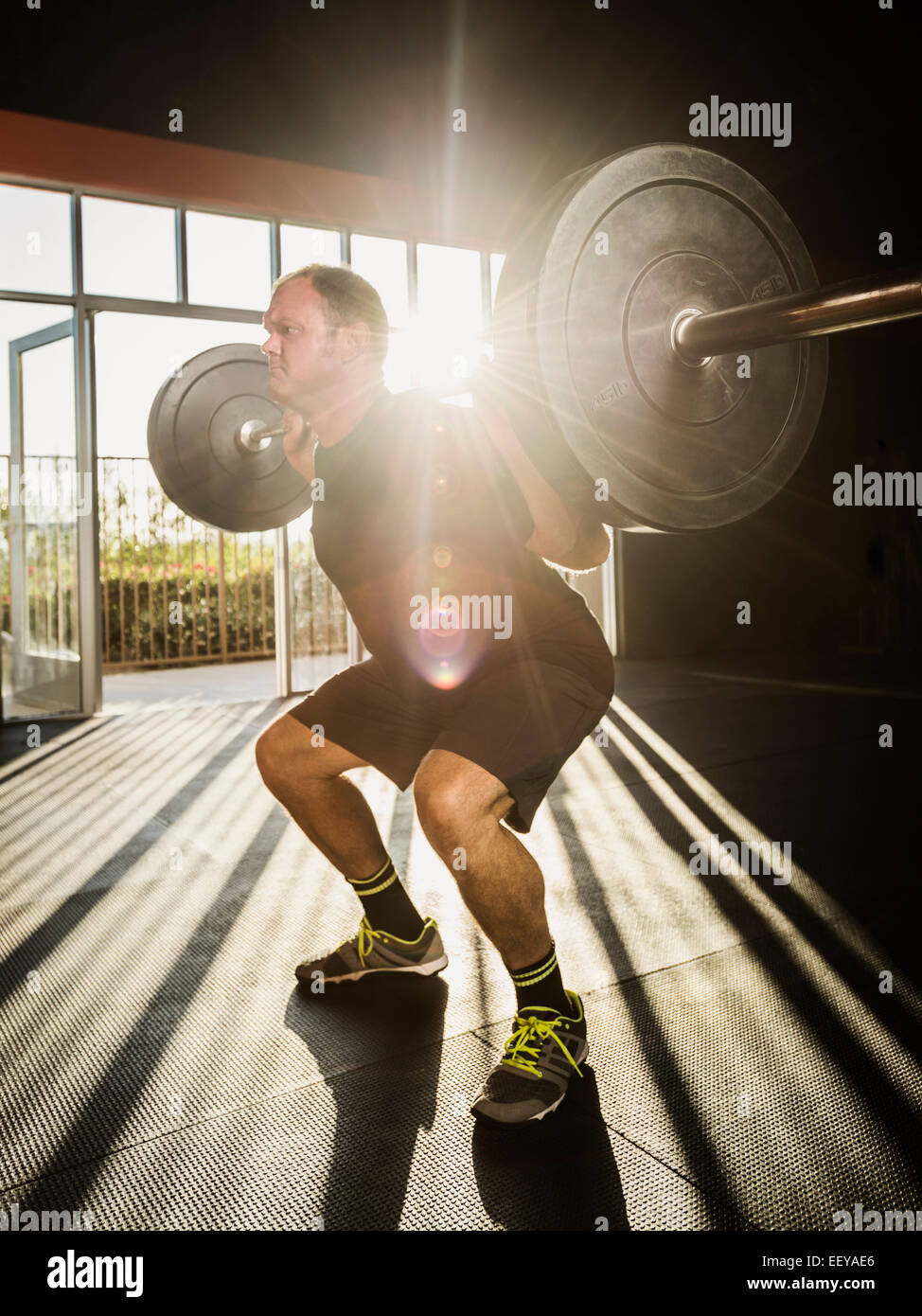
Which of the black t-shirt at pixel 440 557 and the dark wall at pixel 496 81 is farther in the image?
the dark wall at pixel 496 81

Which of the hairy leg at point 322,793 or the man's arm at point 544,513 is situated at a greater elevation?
the man's arm at point 544,513

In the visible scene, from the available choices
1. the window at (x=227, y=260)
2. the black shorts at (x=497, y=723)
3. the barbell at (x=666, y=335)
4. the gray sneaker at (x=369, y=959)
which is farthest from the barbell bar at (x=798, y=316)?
the window at (x=227, y=260)

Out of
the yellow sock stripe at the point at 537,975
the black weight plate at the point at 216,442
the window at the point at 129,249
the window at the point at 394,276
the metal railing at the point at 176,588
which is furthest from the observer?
the metal railing at the point at 176,588

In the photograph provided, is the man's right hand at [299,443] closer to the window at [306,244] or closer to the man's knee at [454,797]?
the man's knee at [454,797]

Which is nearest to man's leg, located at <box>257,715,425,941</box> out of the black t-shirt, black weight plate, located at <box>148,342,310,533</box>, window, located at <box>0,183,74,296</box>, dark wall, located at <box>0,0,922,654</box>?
the black t-shirt

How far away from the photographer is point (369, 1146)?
1.42 metres

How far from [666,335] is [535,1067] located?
112 cm

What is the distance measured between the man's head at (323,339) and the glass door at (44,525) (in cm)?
403

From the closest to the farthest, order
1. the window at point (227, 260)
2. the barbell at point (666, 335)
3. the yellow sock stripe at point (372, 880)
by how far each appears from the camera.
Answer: the barbell at point (666, 335) < the yellow sock stripe at point (372, 880) < the window at point (227, 260)

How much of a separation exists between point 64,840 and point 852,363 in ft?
22.7

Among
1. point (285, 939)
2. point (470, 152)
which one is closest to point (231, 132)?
point (470, 152)

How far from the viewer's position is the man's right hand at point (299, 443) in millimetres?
1961

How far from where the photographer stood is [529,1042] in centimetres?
157

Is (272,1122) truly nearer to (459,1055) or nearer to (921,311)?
(459,1055)
